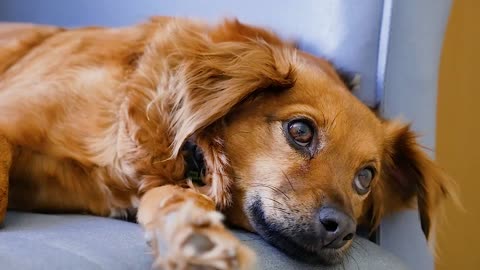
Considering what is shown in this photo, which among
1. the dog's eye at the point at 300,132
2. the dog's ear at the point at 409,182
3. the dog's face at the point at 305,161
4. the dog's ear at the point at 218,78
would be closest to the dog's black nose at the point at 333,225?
the dog's face at the point at 305,161

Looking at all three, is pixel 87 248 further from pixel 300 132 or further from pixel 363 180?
pixel 363 180

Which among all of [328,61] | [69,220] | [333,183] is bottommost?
[69,220]

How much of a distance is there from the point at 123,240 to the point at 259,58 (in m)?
0.44

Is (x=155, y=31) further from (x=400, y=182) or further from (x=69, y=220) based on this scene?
(x=400, y=182)

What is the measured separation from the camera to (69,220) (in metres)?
1.11

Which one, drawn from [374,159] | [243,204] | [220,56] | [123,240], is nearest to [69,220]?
[123,240]

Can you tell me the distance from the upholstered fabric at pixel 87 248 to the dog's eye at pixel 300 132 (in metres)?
0.19

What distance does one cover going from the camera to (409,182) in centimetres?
147

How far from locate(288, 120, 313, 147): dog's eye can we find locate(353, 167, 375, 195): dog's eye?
0.15 metres

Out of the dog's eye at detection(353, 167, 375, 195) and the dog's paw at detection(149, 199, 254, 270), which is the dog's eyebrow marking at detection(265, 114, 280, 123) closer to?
the dog's eye at detection(353, 167, 375, 195)

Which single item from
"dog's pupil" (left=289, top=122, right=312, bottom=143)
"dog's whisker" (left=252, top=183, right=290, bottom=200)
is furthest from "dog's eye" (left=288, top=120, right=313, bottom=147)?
"dog's whisker" (left=252, top=183, right=290, bottom=200)

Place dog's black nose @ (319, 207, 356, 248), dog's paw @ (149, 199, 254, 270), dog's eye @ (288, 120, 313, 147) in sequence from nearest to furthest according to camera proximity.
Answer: dog's paw @ (149, 199, 254, 270) → dog's black nose @ (319, 207, 356, 248) → dog's eye @ (288, 120, 313, 147)

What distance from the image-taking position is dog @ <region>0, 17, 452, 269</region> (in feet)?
3.68

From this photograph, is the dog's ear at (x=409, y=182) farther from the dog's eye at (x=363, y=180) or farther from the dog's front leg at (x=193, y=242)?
the dog's front leg at (x=193, y=242)
